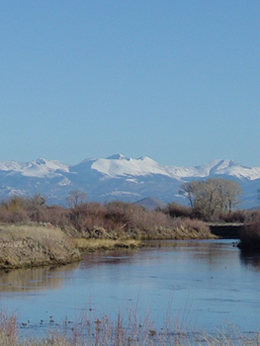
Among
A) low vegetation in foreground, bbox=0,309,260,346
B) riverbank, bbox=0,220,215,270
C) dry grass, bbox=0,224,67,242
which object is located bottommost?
low vegetation in foreground, bbox=0,309,260,346

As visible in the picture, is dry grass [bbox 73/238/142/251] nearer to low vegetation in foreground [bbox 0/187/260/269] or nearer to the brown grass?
low vegetation in foreground [bbox 0/187/260/269]

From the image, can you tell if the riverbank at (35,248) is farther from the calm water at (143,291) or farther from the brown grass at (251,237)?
the brown grass at (251,237)

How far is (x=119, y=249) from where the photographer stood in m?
41.5

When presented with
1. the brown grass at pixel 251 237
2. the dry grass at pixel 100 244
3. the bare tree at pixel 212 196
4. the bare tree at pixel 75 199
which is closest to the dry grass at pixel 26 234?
the dry grass at pixel 100 244

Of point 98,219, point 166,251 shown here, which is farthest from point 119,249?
point 98,219

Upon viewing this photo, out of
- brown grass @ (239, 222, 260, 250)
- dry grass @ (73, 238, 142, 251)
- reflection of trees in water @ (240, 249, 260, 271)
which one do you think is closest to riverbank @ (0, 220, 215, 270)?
dry grass @ (73, 238, 142, 251)

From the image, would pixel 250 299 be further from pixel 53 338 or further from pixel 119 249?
pixel 119 249

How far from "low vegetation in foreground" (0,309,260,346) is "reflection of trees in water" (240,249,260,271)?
14.7 metres

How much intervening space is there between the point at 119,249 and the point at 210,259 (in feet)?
27.5

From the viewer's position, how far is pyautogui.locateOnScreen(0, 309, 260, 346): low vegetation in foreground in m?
12.0

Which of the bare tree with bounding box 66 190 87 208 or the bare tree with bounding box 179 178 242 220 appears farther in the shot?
the bare tree with bounding box 179 178 242 220

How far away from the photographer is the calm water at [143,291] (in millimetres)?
17469

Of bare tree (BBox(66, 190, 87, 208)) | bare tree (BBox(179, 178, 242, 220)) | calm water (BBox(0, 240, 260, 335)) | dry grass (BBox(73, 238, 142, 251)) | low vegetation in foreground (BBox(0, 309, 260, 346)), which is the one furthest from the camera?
bare tree (BBox(179, 178, 242, 220))

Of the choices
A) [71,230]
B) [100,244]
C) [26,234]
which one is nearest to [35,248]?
[26,234]
